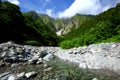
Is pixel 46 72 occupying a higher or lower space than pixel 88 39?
lower

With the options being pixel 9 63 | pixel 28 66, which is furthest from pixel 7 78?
pixel 9 63

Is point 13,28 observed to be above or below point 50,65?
above

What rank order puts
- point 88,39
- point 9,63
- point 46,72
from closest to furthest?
1. point 46,72
2. point 9,63
3. point 88,39

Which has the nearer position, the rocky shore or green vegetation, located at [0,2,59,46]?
the rocky shore

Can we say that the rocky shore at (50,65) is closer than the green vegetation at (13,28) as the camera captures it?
Yes

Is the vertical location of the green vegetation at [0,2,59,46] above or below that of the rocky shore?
above

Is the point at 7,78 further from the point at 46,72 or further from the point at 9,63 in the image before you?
the point at 9,63

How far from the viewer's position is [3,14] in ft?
140

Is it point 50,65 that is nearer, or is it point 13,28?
point 50,65

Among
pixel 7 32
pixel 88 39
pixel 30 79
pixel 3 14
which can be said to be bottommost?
pixel 30 79

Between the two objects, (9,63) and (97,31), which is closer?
(9,63)

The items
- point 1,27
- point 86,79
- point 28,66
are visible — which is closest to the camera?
point 86,79

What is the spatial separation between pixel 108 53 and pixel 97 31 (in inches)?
548

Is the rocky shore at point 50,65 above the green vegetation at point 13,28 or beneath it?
beneath
